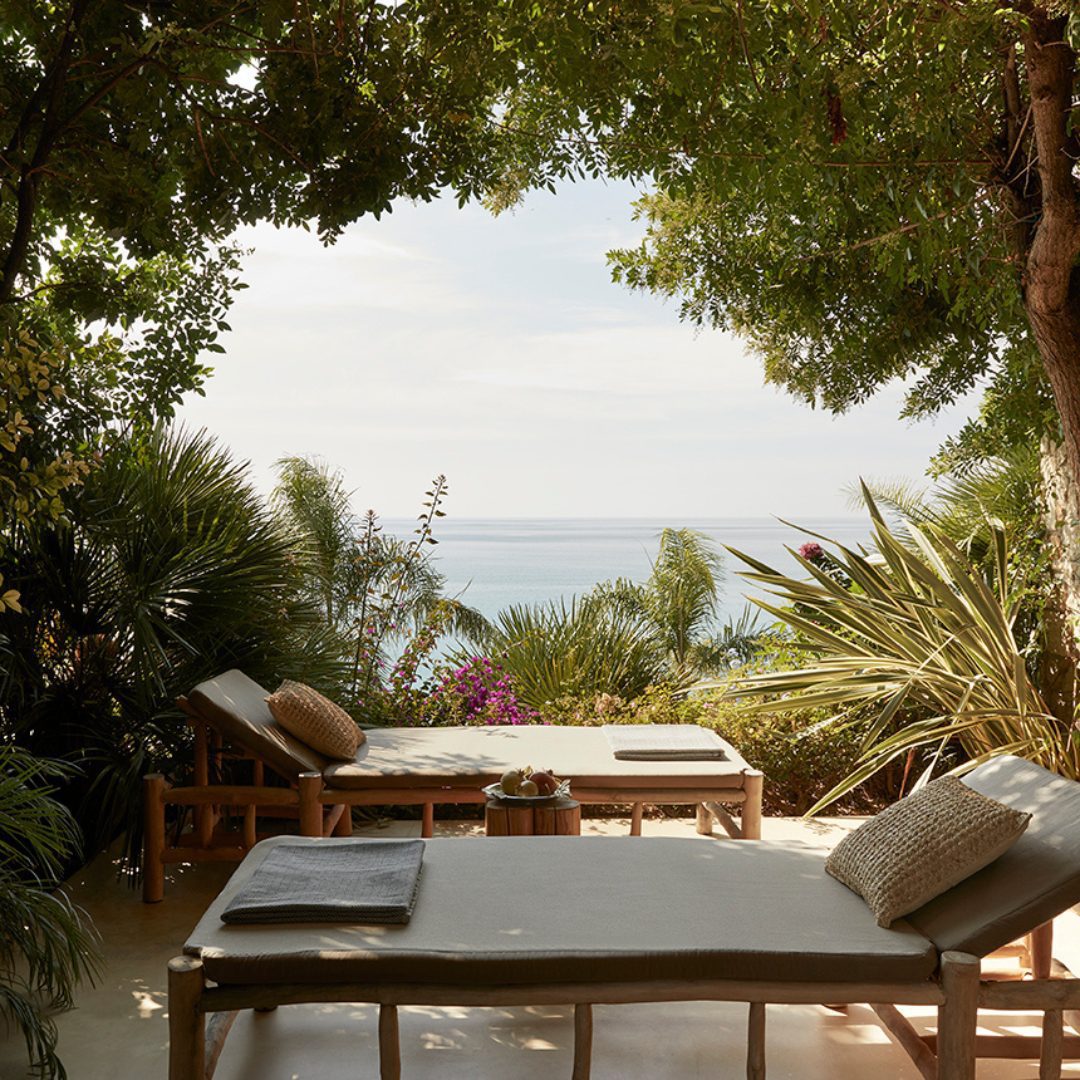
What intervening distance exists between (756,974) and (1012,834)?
72 cm

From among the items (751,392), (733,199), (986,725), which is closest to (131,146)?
(733,199)

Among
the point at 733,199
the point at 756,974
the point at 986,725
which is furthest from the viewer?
the point at 733,199

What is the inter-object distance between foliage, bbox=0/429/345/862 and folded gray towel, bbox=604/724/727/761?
1703mm

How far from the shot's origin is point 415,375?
152 feet

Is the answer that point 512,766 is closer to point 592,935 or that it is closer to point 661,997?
point 592,935

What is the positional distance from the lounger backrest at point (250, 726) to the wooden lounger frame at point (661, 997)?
5.54 feet

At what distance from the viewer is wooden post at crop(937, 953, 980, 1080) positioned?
253cm

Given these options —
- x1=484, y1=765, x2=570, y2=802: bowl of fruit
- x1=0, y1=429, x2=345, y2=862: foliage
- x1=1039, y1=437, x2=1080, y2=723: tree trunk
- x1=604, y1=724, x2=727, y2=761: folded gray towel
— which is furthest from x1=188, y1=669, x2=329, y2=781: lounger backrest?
x1=1039, y1=437, x2=1080, y2=723: tree trunk

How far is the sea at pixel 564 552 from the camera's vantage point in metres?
35.8

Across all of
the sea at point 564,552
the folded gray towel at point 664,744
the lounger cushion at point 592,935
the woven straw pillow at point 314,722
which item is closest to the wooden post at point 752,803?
the folded gray towel at point 664,744

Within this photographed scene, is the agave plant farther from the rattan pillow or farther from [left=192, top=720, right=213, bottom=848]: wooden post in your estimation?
[left=192, top=720, right=213, bottom=848]: wooden post

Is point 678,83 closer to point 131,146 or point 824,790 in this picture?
point 131,146

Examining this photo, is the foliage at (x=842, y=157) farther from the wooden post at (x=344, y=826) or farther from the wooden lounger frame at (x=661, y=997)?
the wooden post at (x=344, y=826)

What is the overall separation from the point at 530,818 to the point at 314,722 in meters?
1.03
